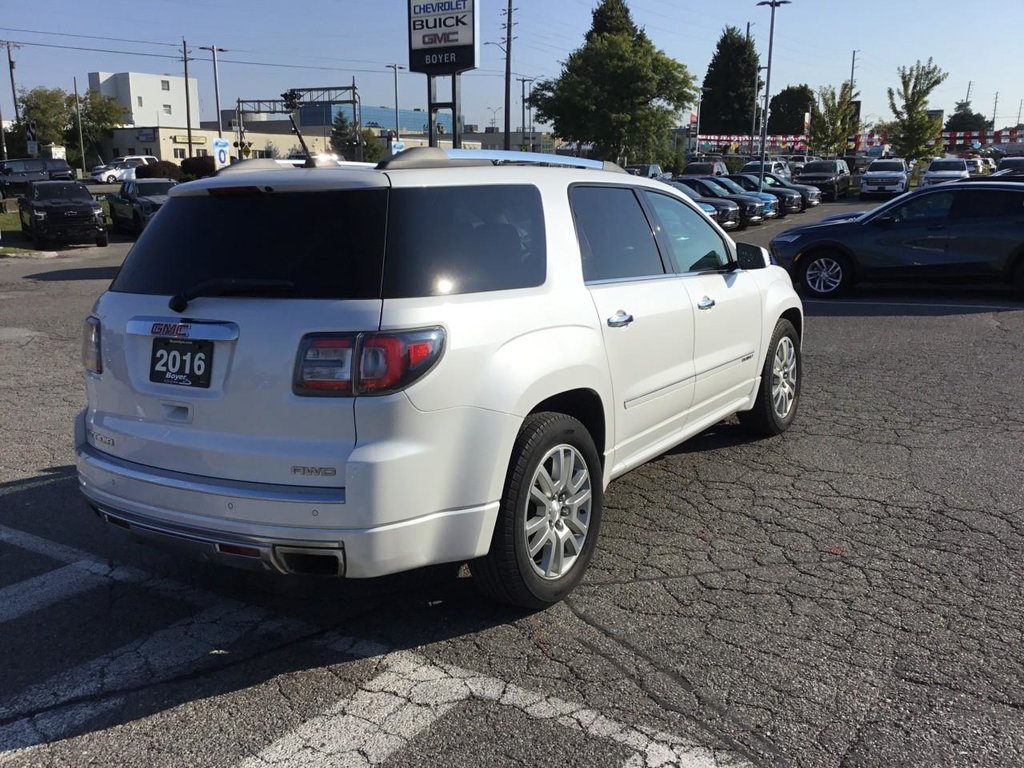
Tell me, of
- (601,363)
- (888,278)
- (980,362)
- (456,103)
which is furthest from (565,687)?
(456,103)

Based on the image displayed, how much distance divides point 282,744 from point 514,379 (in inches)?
59.3

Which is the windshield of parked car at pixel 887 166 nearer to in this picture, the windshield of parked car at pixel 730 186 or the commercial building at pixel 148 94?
the windshield of parked car at pixel 730 186

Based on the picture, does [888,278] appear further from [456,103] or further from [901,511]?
[456,103]

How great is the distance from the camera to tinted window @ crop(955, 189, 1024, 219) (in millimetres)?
12508

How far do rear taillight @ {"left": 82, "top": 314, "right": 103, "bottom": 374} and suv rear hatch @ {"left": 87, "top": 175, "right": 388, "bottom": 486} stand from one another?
0.07m

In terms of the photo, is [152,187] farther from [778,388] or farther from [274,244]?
[274,244]

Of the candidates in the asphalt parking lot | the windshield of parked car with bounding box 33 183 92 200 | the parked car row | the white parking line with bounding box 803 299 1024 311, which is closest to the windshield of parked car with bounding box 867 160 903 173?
the parked car row

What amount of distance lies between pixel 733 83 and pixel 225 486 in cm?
10453

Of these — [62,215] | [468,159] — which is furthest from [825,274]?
[62,215]

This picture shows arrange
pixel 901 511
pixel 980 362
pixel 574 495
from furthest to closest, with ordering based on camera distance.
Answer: pixel 980 362 → pixel 901 511 → pixel 574 495

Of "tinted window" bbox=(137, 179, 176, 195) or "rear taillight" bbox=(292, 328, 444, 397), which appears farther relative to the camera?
"tinted window" bbox=(137, 179, 176, 195)

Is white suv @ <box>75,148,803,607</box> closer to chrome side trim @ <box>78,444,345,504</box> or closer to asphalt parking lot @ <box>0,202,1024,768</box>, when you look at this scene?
chrome side trim @ <box>78,444,345,504</box>

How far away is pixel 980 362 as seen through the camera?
8875 millimetres

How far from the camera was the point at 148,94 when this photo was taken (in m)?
112
